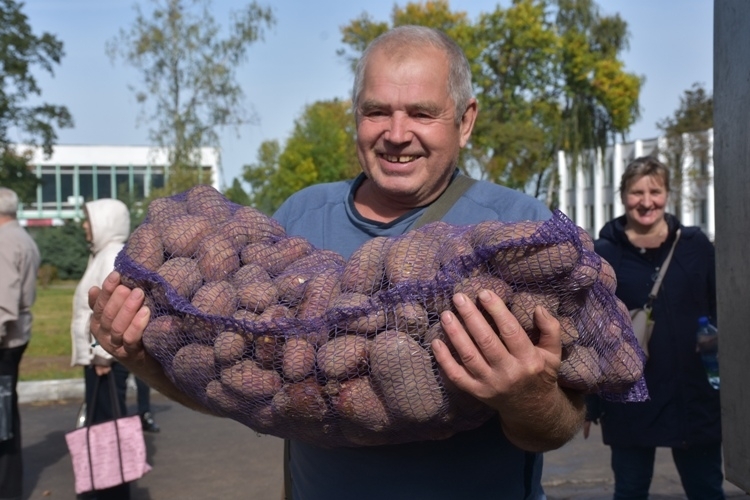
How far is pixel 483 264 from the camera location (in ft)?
6.63

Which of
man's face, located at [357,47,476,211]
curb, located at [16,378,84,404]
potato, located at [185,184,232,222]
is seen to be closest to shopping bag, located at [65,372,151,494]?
potato, located at [185,184,232,222]

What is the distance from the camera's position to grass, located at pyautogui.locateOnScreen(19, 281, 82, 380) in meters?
12.0

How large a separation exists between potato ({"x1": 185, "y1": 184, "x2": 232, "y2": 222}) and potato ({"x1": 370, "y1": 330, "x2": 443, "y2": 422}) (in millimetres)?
684

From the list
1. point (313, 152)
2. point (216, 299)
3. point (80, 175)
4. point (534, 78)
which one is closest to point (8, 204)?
point (216, 299)

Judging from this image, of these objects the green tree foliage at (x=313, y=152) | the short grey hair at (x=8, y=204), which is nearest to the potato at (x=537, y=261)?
the short grey hair at (x=8, y=204)

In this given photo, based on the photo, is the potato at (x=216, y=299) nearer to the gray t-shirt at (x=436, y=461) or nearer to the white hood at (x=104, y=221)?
the gray t-shirt at (x=436, y=461)

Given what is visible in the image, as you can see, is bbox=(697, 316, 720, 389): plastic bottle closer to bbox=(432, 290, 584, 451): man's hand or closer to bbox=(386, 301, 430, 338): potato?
bbox=(432, 290, 584, 451): man's hand

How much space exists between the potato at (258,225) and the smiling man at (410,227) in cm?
24

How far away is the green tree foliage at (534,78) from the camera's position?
3625 cm

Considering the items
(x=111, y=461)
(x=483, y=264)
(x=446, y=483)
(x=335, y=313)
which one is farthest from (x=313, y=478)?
(x=111, y=461)

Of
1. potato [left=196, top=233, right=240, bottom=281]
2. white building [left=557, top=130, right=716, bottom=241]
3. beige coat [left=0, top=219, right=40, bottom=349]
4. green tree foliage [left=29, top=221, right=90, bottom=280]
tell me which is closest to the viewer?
potato [left=196, top=233, right=240, bottom=281]

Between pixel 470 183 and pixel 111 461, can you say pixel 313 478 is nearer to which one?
pixel 470 183

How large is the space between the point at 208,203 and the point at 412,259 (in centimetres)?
71

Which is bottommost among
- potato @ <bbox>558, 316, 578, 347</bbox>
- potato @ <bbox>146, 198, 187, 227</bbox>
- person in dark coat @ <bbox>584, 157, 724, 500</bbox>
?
person in dark coat @ <bbox>584, 157, 724, 500</bbox>
